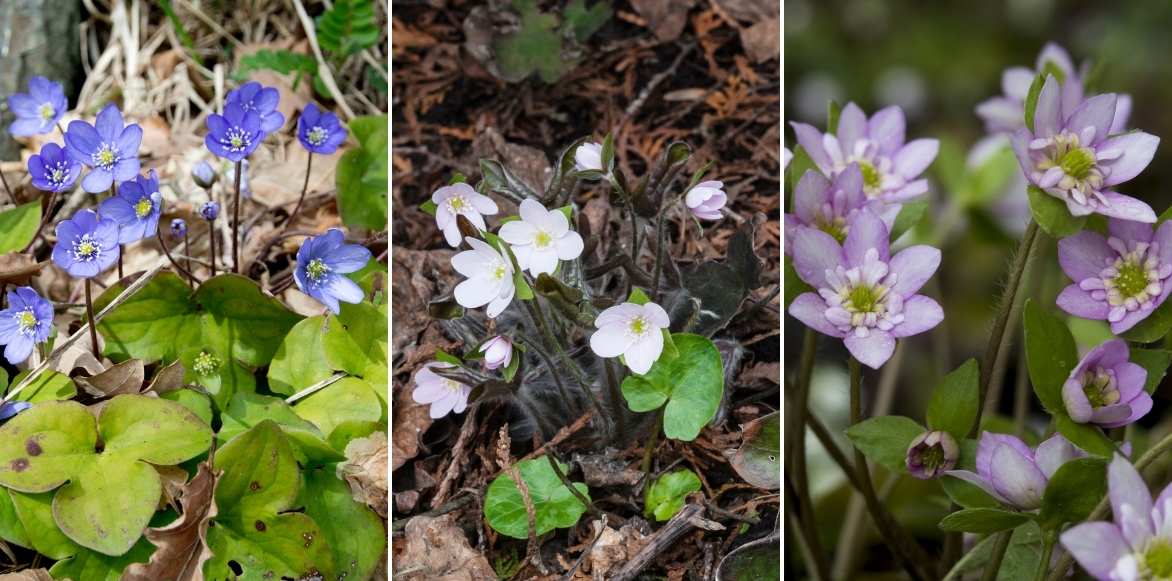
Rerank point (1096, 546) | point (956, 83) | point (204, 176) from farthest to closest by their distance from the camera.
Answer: point (956, 83) → point (204, 176) → point (1096, 546)

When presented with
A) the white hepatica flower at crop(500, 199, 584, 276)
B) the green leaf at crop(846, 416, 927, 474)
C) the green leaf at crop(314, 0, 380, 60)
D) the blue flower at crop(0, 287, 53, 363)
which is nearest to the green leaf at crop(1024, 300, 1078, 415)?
the green leaf at crop(846, 416, 927, 474)

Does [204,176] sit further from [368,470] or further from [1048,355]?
[1048,355]

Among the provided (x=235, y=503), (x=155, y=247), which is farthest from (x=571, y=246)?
(x=155, y=247)

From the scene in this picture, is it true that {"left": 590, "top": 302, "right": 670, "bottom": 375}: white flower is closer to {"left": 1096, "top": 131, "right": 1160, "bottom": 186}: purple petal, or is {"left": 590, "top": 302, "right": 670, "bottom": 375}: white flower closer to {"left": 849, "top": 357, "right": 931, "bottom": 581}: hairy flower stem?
{"left": 849, "top": 357, "right": 931, "bottom": 581}: hairy flower stem

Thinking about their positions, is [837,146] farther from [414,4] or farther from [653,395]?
[414,4]

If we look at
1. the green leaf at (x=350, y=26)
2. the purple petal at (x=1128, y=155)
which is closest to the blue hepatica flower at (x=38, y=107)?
the green leaf at (x=350, y=26)

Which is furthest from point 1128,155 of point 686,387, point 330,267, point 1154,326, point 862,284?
point 330,267
